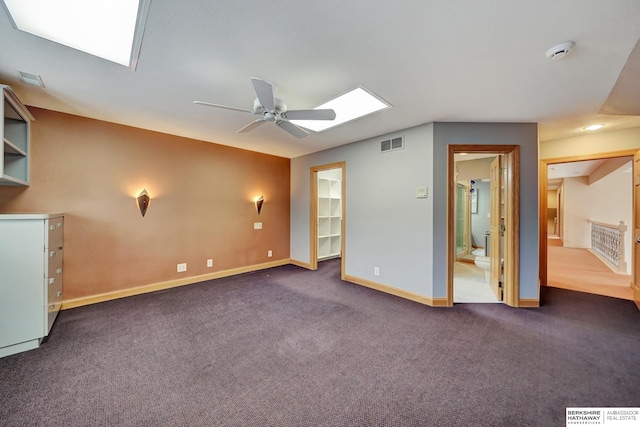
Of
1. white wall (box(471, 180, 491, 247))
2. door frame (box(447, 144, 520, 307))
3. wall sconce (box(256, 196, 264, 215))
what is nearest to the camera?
door frame (box(447, 144, 520, 307))

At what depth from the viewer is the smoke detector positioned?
1621 millimetres

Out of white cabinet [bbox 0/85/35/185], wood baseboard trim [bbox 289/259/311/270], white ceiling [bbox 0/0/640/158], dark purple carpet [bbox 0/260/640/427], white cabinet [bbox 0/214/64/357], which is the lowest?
dark purple carpet [bbox 0/260/640/427]

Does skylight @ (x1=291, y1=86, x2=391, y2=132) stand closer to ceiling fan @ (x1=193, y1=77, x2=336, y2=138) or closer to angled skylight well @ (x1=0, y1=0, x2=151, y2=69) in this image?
ceiling fan @ (x1=193, y1=77, x2=336, y2=138)

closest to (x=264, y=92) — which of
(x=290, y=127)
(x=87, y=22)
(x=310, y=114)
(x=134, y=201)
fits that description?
(x=310, y=114)

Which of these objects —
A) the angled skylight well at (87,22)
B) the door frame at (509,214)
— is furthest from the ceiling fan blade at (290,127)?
the door frame at (509,214)

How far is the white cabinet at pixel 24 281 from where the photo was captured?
6.81 ft

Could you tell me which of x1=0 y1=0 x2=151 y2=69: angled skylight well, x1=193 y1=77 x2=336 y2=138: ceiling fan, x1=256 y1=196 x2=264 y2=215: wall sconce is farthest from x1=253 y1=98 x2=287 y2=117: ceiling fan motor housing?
x1=256 y1=196 x2=264 y2=215: wall sconce

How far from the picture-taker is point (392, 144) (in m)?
3.56

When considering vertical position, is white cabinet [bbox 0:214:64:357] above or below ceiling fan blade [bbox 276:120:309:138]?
below

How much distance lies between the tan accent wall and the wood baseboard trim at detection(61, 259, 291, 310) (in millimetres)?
59

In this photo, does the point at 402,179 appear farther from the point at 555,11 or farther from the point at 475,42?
the point at 555,11

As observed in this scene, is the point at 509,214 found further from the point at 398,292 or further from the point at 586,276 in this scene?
the point at 586,276

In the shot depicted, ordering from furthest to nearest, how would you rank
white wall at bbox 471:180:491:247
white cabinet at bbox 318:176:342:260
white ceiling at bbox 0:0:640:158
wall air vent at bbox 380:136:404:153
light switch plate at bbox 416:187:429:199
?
white wall at bbox 471:180:491:247
white cabinet at bbox 318:176:342:260
wall air vent at bbox 380:136:404:153
light switch plate at bbox 416:187:429:199
white ceiling at bbox 0:0:640:158

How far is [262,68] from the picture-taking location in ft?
6.42
